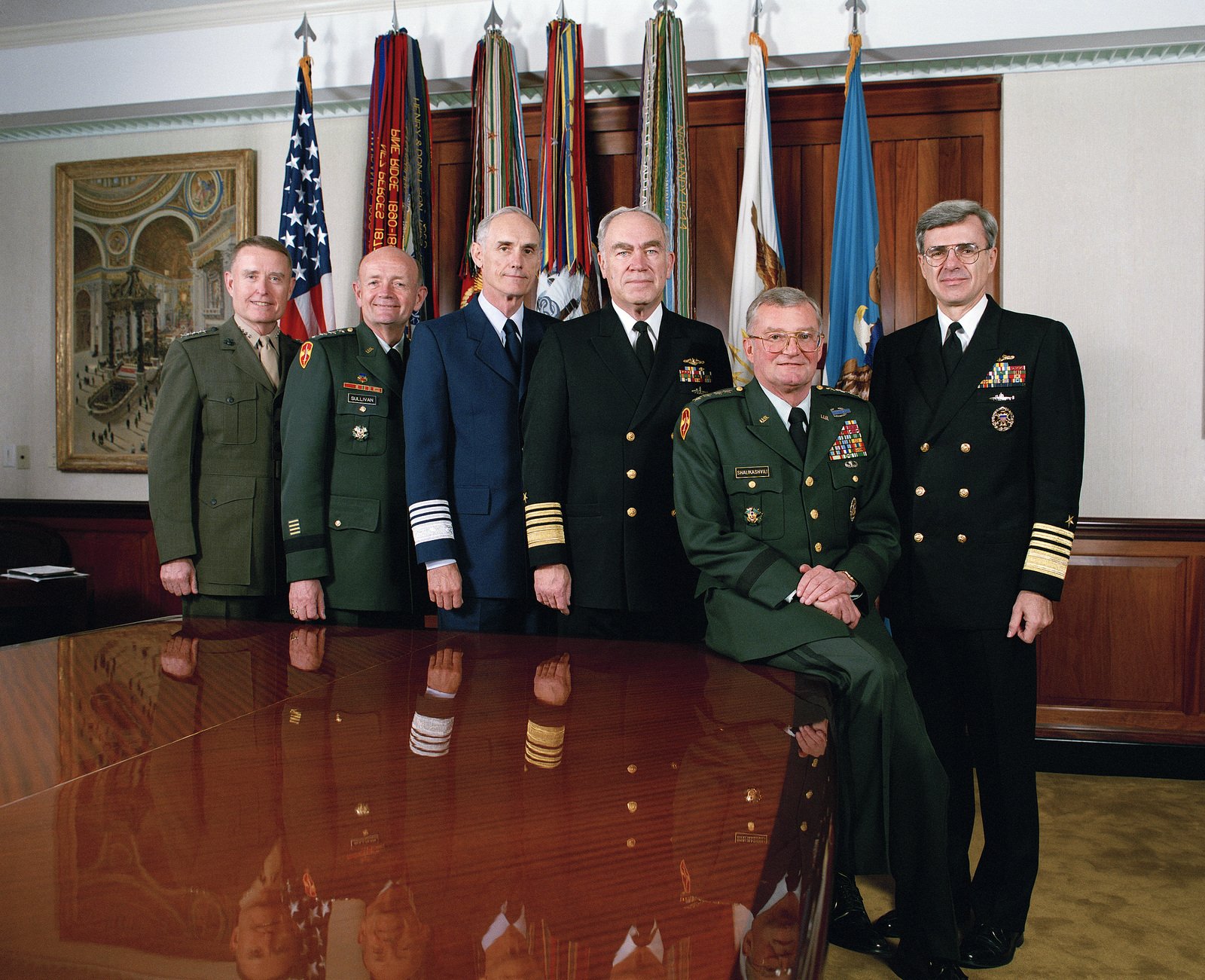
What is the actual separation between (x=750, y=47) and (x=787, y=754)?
10.1ft

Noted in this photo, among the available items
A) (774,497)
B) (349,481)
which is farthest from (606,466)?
(349,481)

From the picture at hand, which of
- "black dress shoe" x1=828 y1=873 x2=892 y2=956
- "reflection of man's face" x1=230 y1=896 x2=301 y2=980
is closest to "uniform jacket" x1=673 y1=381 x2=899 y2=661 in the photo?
"black dress shoe" x1=828 y1=873 x2=892 y2=956

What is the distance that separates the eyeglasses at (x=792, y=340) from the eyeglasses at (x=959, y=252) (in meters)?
0.41

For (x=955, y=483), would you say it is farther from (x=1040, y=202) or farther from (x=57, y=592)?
(x=57, y=592)

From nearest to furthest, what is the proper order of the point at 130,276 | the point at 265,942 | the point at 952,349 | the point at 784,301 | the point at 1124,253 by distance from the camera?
the point at 265,942 → the point at 784,301 → the point at 952,349 → the point at 1124,253 → the point at 130,276

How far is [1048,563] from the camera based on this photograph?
1943 mm

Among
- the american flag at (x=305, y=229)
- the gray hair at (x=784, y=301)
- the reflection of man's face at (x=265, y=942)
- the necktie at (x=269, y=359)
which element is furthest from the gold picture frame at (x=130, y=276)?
the reflection of man's face at (x=265, y=942)

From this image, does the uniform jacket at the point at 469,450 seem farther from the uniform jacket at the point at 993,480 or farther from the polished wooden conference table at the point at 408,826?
the uniform jacket at the point at 993,480

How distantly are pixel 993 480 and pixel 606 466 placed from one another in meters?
0.86

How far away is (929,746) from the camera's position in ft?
4.94

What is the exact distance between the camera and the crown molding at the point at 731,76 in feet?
11.0

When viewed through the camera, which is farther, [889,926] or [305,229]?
[305,229]

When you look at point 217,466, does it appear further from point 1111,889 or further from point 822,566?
point 1111,889

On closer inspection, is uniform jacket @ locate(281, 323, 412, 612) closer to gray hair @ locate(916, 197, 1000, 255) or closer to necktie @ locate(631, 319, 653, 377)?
necktie @ locate(631, 319, 653, 377)
